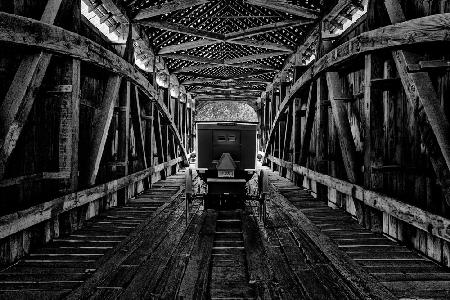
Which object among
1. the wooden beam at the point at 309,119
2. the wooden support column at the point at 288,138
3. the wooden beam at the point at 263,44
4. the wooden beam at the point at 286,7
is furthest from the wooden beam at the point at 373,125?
the wooden beam at the point at 263,44

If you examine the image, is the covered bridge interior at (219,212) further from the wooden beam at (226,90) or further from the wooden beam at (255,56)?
the wooden beam at (226,90)

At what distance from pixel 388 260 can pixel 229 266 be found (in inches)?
70.2

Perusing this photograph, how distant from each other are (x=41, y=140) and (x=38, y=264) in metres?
1.73

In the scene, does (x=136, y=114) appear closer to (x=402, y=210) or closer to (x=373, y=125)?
(x=373, y=125)

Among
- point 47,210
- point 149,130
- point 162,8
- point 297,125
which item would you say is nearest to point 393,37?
point 47,210

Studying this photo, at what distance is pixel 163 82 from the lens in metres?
14.4

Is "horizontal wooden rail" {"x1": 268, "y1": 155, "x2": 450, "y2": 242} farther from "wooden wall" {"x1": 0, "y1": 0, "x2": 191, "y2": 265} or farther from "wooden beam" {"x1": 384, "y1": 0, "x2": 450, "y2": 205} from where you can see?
"wooden wall" {"x1": 0, "y1": 0, "x2": 191, "y2": 265}

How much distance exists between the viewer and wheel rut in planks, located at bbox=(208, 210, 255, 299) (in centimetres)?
295

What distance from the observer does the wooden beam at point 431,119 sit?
11.9 feet

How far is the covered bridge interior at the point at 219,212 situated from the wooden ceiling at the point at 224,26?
→ 978 mm

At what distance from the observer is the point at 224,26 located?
39.6 feet

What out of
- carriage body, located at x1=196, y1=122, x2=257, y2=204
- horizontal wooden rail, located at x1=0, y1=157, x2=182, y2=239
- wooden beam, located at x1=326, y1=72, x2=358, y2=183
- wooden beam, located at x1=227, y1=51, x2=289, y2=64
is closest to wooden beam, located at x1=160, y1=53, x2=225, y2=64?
wooden beam, located at x1=227, y1=51, x2=289, y2=64

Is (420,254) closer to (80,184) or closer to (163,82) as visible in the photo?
(80,184)

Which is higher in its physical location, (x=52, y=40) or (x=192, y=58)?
(x=192, y=58)
